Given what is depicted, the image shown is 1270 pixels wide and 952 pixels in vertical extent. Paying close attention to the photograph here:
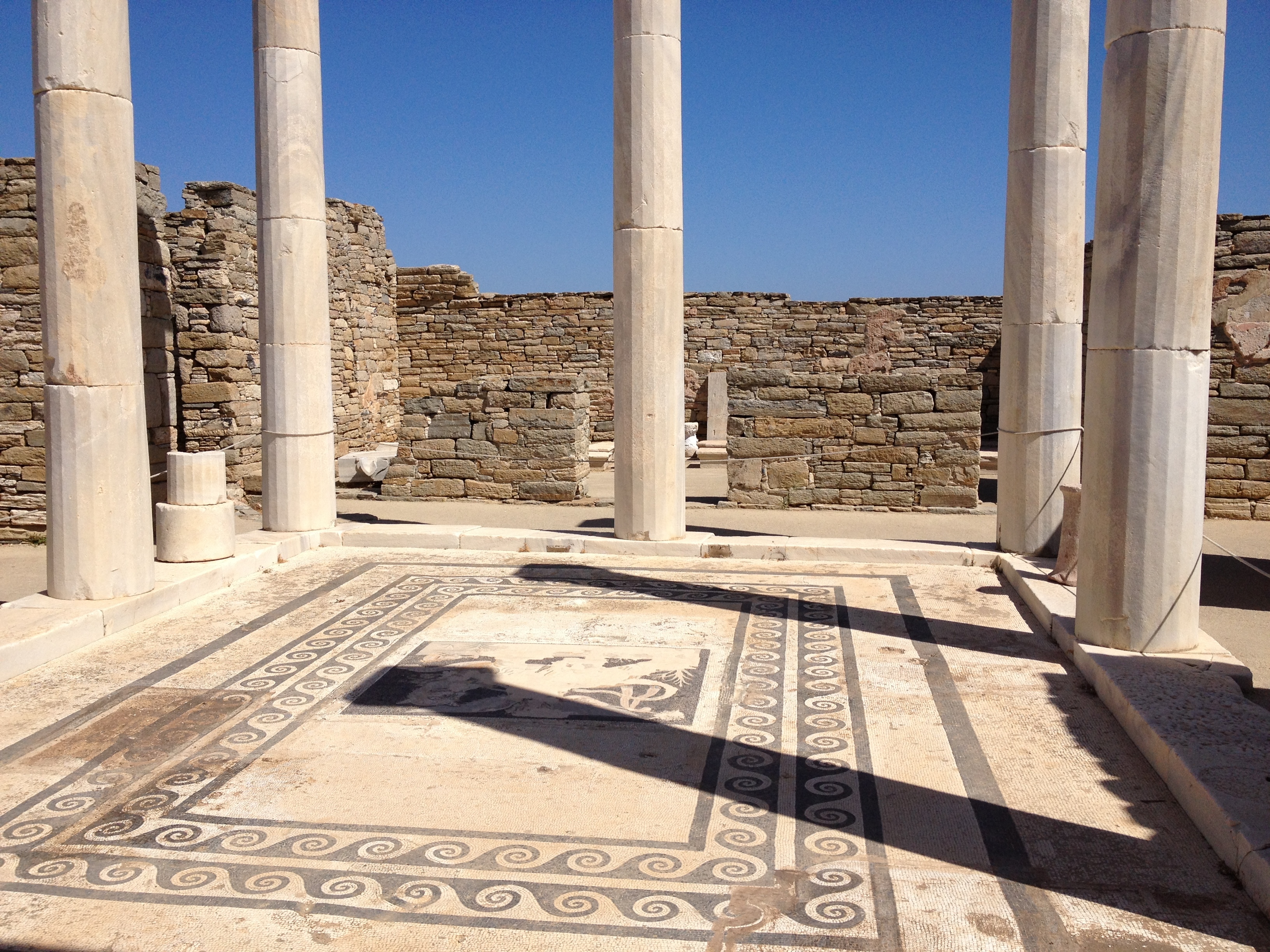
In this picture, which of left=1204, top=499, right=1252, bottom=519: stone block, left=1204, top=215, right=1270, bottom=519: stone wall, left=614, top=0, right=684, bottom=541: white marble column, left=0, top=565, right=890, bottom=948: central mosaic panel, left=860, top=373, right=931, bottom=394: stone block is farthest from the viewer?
left=860, top=373, right=931, bottom=394: stone block

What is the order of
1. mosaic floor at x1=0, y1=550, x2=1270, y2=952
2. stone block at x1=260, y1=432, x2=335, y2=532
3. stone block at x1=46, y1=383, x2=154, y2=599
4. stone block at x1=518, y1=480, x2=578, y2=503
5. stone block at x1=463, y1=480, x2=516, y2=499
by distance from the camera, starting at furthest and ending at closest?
1. stone block at x1=463, y1=480, x2=516, y2=499
2. stone block at x1=518, y1=480, x2=578, y2=503
3. stone block at x1=260, y1=432, x2=335, y2=532
4. stone block at x1=46, y1=383, x2=154, y2=599
5. mosaic floor at x1=0, y1=550, x2=1270, y2=952

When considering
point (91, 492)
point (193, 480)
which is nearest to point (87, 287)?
point (91, 492)

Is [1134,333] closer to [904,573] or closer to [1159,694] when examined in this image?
[1159,694]

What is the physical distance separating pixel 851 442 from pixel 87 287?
27.8ft

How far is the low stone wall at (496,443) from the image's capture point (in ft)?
41.9

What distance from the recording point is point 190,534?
7.28m

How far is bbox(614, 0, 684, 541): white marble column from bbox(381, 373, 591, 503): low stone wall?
4.39 m

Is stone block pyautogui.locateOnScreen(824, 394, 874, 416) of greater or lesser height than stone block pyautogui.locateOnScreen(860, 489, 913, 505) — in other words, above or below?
above

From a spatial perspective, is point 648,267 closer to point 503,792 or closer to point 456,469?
point 503,792

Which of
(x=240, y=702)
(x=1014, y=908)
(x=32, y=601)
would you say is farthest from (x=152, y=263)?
(x=1014, y=908)

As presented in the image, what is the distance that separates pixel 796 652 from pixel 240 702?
9.24 feet

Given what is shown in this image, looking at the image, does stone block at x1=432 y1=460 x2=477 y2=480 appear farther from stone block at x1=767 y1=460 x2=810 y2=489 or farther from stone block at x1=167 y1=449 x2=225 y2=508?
stone block at x1=167 y1=449 x2=225 y2=508

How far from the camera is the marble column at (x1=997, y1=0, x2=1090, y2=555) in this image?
7238mm

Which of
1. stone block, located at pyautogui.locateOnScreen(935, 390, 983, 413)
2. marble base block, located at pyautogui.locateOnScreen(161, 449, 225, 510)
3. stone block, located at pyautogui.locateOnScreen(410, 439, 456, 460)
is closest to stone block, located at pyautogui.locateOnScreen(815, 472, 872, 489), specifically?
stone block, located at pyautogui.locateOnScreen(935, 390, 983, 413)
